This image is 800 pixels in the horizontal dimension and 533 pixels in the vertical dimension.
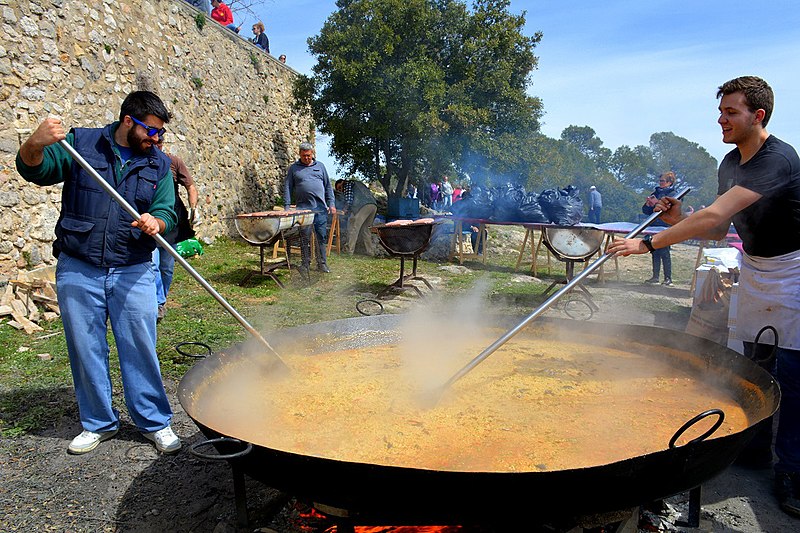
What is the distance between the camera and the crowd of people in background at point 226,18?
1041 cm

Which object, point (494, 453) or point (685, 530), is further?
point (685, 530)

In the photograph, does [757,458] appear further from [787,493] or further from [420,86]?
[420,86]

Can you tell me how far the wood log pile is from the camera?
4.87 m

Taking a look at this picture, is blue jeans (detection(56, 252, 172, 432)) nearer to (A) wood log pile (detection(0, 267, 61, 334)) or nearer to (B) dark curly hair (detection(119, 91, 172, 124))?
(B) dark curly hair (detection(119, 91, 172, 124))

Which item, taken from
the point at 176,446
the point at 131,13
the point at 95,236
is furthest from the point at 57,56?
the point at 176,446

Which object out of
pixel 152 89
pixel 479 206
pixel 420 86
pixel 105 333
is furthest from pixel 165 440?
pixel 420 86

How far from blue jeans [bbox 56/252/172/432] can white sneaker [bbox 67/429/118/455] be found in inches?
1.5

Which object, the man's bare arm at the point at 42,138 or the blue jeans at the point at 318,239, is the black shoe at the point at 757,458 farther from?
the blue jeans at the point at 318,239

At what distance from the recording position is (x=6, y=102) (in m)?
5.66

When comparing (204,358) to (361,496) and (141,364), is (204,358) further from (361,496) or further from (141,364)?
(361,496)

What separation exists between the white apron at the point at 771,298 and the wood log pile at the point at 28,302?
5.53m

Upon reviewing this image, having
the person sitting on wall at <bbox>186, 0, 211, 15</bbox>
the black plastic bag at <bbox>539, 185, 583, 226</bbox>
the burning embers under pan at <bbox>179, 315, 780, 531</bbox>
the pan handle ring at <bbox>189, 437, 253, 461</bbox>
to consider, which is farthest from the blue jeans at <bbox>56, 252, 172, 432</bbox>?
the person sitting on wall at <bbox>186, 0, 211, 15</bbox>

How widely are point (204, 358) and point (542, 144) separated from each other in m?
14.0

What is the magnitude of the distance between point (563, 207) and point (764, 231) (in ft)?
18.0
